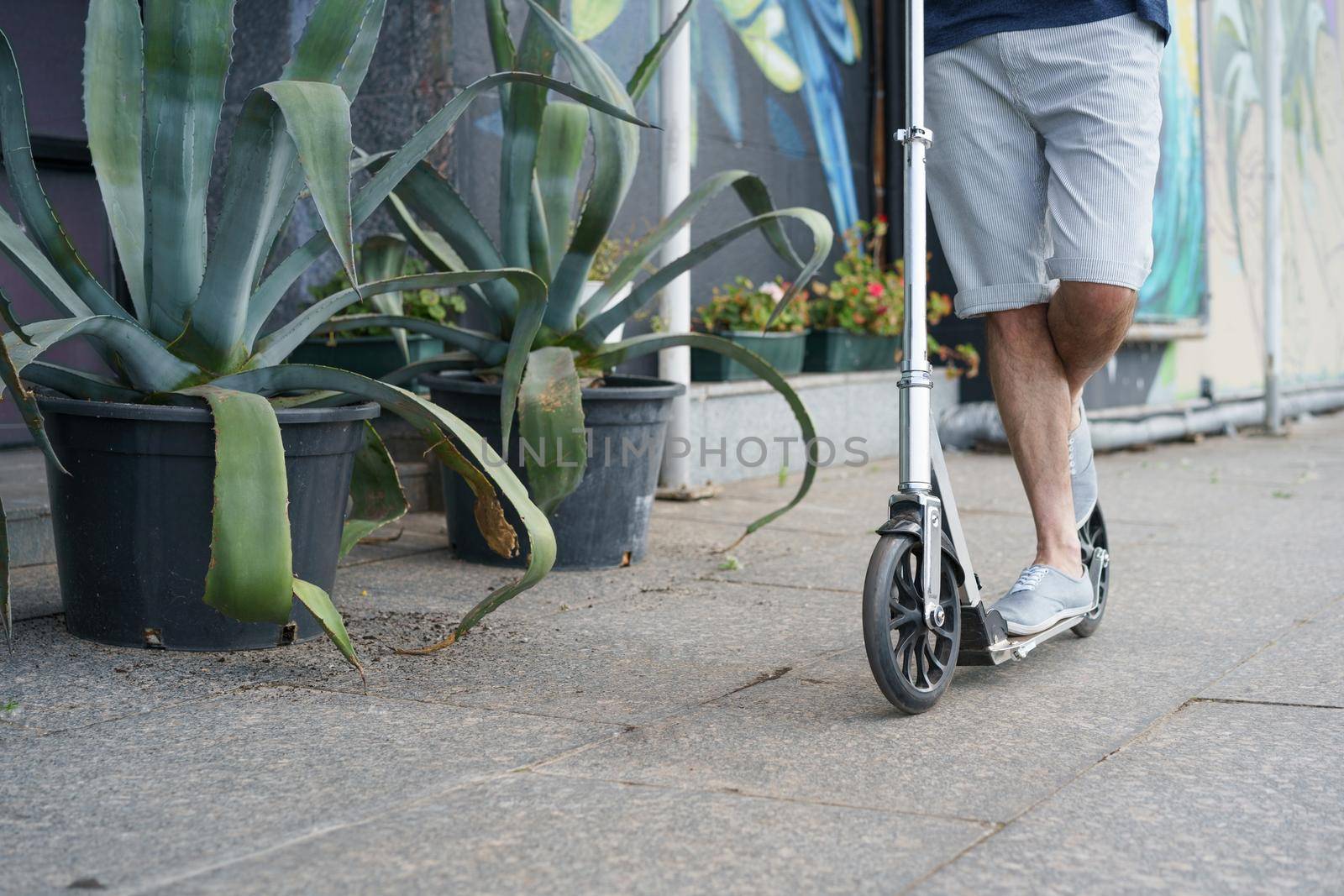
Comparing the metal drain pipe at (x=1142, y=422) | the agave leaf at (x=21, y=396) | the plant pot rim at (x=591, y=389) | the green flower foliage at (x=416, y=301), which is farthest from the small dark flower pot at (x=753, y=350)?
the agave leaf at (x=21, y=396)

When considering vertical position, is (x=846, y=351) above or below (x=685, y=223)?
below

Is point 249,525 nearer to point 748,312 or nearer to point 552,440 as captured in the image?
point 552,440

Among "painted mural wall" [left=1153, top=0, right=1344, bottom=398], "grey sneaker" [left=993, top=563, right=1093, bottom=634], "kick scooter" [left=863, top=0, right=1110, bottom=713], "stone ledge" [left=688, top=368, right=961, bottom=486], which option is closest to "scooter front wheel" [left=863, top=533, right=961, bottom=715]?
"kick scooter" [left=863, top=0, right=1110, bottom=713]

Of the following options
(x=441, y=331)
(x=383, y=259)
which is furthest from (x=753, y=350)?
(x=441, y=331)

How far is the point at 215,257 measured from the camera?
2512 mm

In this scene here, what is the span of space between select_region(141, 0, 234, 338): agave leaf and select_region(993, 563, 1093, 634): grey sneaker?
155 cm

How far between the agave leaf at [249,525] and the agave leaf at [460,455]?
0.23 metres

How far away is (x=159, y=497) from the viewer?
99.7 inches

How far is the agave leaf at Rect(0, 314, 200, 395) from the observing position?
232 cm

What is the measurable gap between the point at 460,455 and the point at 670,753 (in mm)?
771

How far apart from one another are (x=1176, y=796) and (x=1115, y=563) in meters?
1.94

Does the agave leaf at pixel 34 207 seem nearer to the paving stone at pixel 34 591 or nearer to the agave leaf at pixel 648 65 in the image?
the paving stone at pixel 34 591

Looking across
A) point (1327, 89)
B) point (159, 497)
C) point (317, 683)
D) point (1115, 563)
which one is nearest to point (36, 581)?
point (159, 497)

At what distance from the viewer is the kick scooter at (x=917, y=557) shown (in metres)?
2.15
